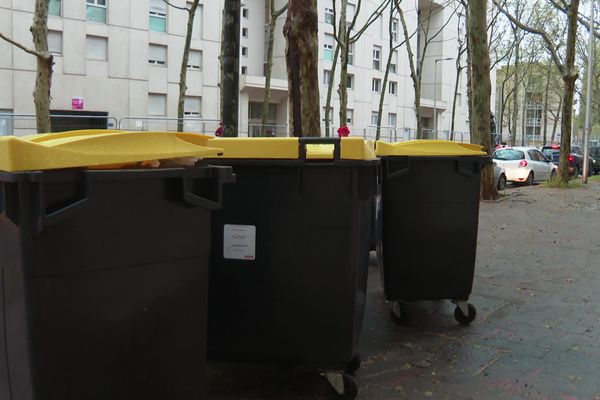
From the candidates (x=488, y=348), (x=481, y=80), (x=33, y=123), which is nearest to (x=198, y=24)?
(x=33, y=123)

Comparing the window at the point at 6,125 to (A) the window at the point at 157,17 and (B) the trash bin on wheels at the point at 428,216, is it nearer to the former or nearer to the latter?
(A) the window at the point at 157,17

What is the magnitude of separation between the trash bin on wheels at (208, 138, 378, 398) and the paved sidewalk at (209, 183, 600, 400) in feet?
0.99

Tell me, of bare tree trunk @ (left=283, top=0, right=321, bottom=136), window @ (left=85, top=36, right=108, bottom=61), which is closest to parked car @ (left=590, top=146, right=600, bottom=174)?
window @ (left=85, top=36, right=108, bottom=61)

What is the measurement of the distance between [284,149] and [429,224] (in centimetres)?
176

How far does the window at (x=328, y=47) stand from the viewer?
4644 cm

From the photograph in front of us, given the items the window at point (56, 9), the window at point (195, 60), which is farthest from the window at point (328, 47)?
the window at point (56, 9)

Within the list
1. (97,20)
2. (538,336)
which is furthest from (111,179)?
(97,20)

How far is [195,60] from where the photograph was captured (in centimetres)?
3772

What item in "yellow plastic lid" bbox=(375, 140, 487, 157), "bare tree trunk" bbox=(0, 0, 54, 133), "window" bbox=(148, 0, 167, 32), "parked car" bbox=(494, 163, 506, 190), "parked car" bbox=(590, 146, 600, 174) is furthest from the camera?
"window" bbox=(148, 0, 167, 32)

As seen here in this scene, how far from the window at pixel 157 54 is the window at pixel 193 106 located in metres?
2.57

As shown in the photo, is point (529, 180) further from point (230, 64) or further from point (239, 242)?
point (239, 242)

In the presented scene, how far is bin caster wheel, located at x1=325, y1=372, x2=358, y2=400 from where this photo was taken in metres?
3.31

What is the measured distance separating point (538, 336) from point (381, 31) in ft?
164

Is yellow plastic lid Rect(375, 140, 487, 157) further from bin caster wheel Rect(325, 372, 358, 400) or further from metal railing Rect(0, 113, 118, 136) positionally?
metal railing Rect(0, 113, 118, 136)
